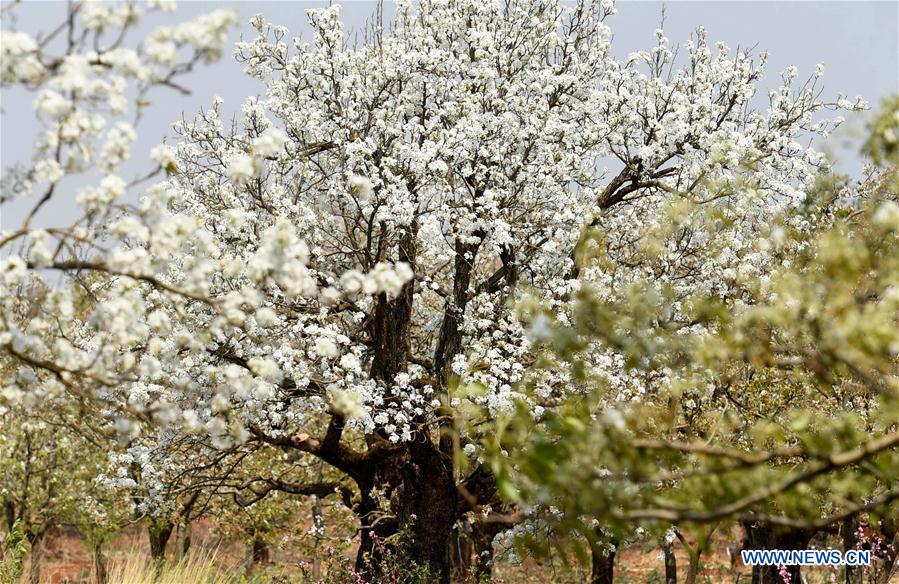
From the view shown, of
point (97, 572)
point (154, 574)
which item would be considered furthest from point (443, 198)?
point (97, 572)

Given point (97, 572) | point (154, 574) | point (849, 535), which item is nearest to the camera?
point (154, 574)

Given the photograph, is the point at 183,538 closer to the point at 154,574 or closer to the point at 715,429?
the point at 154,574

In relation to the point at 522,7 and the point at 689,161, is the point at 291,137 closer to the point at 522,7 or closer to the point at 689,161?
the point at 522,7

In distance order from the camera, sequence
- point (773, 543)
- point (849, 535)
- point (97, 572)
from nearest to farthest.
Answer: point (849, 535), point (97, 572), point (773, 543)

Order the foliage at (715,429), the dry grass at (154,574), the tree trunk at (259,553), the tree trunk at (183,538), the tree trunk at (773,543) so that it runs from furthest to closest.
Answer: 1. the tree trunk at (259,553)
2. the tree trunk at (183,538)
3. the tree trunk at (773,543)
4. the dry grass at (154,574)
5. the foliage at (715,429)

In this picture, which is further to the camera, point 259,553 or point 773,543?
point 259,553

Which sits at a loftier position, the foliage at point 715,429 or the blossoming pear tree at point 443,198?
the blossoming pear tree at point 443,198

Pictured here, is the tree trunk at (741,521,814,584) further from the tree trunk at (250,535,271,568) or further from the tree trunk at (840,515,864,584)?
the tree trunk at (250,535,271,568)

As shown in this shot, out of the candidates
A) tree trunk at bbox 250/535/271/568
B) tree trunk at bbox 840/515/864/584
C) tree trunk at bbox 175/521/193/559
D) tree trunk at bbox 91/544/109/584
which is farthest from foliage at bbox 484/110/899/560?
tree trunk at bbox 250/535/271/568

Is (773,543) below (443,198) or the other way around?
below

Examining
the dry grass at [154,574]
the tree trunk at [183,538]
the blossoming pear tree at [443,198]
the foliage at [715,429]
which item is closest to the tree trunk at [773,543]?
the blossoming pear tree at [443,198]

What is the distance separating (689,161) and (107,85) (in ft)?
31.0

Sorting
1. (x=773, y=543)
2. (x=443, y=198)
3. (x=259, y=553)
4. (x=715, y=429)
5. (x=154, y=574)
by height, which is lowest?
(x=154, y=574)

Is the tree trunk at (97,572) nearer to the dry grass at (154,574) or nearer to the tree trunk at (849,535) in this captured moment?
the dry grass at (154,574)
